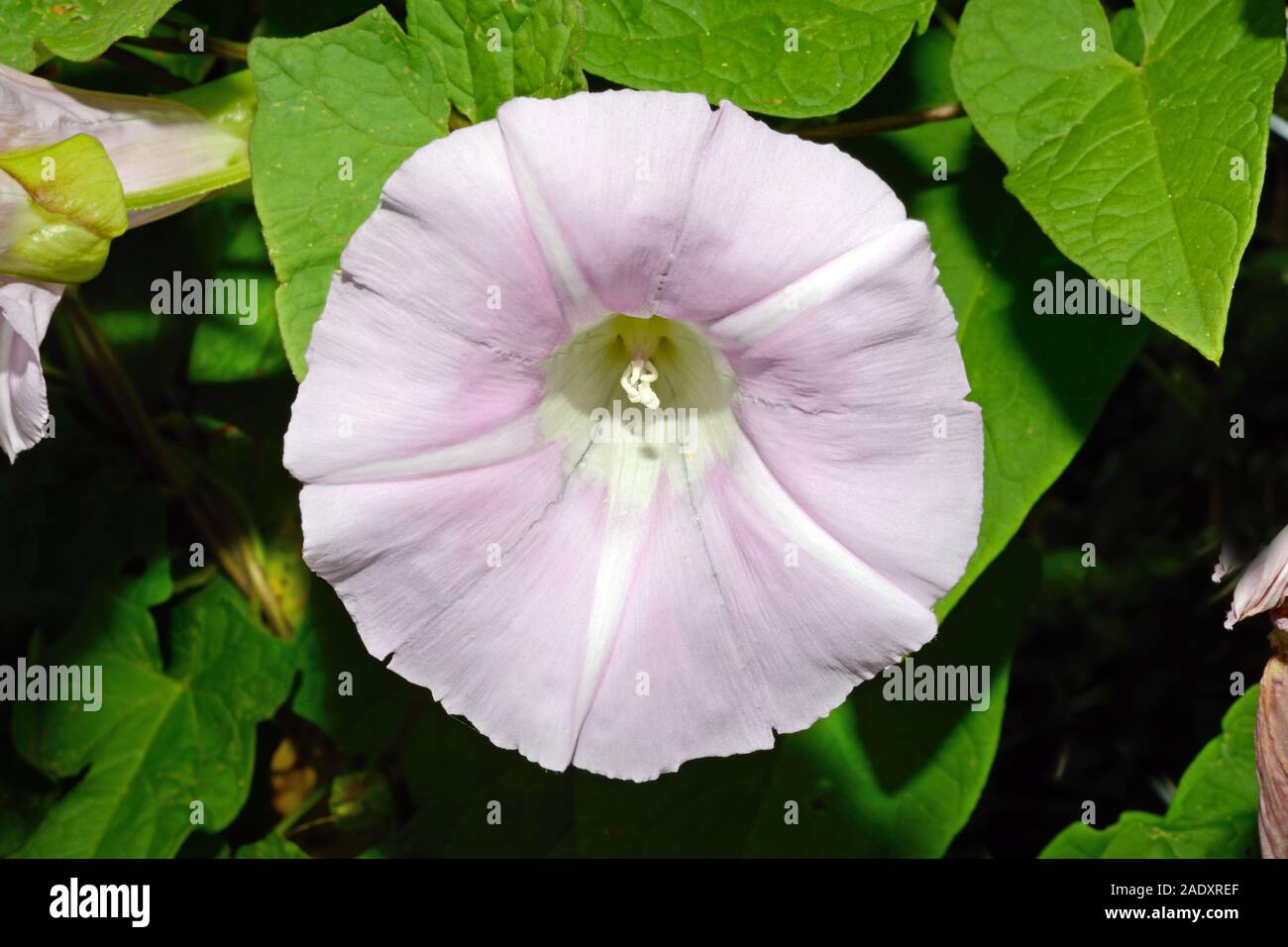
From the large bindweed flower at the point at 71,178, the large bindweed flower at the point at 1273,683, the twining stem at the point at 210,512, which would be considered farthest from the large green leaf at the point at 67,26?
the large bindweed flower at the point at 1273,683

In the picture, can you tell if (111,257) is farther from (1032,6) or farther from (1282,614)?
(1282,614)

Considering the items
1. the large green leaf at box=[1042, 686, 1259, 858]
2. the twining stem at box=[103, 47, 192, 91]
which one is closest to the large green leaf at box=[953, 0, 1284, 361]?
the large green leaf at box=[1042, 686, 1259, 858]

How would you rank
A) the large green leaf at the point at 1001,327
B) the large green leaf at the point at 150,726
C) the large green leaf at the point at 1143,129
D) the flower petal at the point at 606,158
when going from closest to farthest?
1. the flower petal at the point at 606,158
2. the large green leaf at the point at 1143,129
3. the large green leaf at the point at 1001,327
4. the large green leaf at the point at 150,726

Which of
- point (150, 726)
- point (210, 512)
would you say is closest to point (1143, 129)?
point (210, 512)

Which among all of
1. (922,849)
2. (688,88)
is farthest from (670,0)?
(922,849)

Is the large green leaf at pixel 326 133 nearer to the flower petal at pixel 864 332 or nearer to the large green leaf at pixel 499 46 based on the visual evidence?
the large green leaf at pixel 499 46

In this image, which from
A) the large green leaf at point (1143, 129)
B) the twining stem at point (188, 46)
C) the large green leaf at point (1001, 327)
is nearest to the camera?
the large green leaf at point (1143, 129)

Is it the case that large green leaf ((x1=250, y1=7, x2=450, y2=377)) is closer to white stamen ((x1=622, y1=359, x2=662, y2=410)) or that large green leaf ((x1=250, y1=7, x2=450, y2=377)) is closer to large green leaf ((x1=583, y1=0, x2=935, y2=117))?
large green leaf ((x1=583, y1=0, x2=935, y2=117))

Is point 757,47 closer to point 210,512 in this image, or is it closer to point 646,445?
point 646,445
